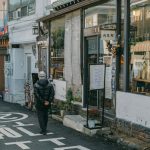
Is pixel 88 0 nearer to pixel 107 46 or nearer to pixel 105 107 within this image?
pixel 107 46

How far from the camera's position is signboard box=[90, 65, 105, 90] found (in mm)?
12688

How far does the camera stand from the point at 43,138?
1216 centimetres

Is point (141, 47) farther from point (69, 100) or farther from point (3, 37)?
point (3, 37)

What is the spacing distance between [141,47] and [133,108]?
172 cm

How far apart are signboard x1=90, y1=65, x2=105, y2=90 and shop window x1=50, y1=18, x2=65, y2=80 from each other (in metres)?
5.13

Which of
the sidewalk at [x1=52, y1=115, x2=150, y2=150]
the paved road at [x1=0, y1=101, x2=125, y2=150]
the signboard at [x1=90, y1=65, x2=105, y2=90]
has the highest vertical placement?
the signboard at [x1=90, y1=65, x2=105, y2=90]

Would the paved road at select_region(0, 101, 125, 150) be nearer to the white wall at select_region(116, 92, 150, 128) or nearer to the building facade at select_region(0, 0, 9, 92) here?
the white wall at select_region(116, 92, 150, 128)

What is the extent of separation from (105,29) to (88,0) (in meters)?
1.90

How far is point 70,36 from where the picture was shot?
1670 cm

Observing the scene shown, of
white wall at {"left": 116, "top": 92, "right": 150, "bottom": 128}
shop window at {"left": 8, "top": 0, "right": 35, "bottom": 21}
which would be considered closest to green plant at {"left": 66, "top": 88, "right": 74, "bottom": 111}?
white wall at {"left": 116, "top": 92, "right": 150, "bottom": 128}

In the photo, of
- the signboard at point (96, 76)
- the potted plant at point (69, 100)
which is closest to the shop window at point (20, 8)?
the potted plant at point (69, 100)

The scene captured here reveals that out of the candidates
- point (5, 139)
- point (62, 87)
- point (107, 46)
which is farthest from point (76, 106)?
point (5, 139)

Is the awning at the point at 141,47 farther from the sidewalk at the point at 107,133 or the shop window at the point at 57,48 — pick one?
the shop window at the point at 57,48

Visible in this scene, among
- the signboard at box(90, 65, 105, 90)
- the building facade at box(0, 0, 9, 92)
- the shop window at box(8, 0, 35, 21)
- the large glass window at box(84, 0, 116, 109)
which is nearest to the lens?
the signboard at box(90, 65, 105, 90)
